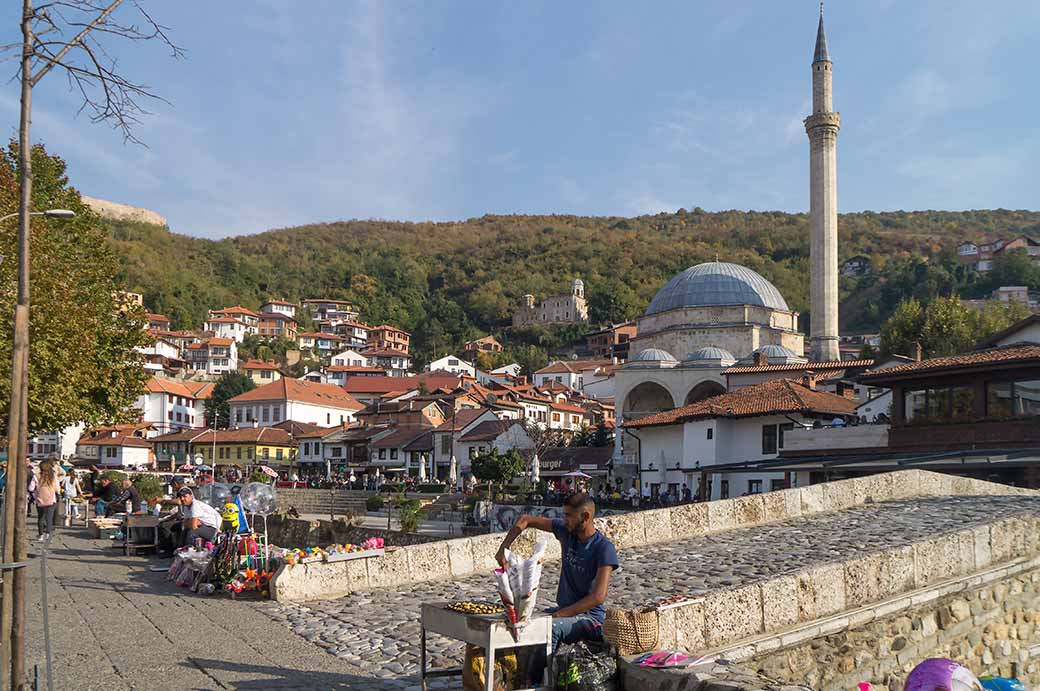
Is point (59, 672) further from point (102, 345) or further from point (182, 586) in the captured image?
point (102, 345)

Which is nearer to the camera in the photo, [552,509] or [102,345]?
[102,345]

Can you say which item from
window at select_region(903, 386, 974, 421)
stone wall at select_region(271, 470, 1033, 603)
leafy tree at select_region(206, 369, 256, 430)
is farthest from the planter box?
leafy tree at select_region(206, 369, 256, 430)

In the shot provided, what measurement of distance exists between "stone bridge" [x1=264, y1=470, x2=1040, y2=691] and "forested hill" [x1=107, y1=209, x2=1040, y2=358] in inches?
3620

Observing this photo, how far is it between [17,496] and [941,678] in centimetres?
460

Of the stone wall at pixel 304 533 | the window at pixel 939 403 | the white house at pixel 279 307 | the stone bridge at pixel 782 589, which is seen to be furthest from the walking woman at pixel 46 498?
the white house at pixel 279 307

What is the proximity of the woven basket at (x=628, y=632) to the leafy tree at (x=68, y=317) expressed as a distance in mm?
11315

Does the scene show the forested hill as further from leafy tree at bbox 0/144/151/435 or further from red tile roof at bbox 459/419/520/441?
leafy tree at bbox 0/144/151/435

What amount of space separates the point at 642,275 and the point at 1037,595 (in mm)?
130153

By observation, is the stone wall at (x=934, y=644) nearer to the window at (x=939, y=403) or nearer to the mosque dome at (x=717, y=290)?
the window at (x=939, y=403)

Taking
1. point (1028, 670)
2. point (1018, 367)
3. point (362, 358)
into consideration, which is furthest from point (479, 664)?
point (362, 358)

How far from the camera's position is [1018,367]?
2283 centimetres

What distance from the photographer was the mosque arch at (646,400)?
52.9 meters

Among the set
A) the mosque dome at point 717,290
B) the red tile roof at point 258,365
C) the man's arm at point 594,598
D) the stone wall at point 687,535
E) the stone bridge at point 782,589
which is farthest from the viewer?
the red tile roof at point 258,365

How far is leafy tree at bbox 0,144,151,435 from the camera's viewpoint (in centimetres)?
1645
